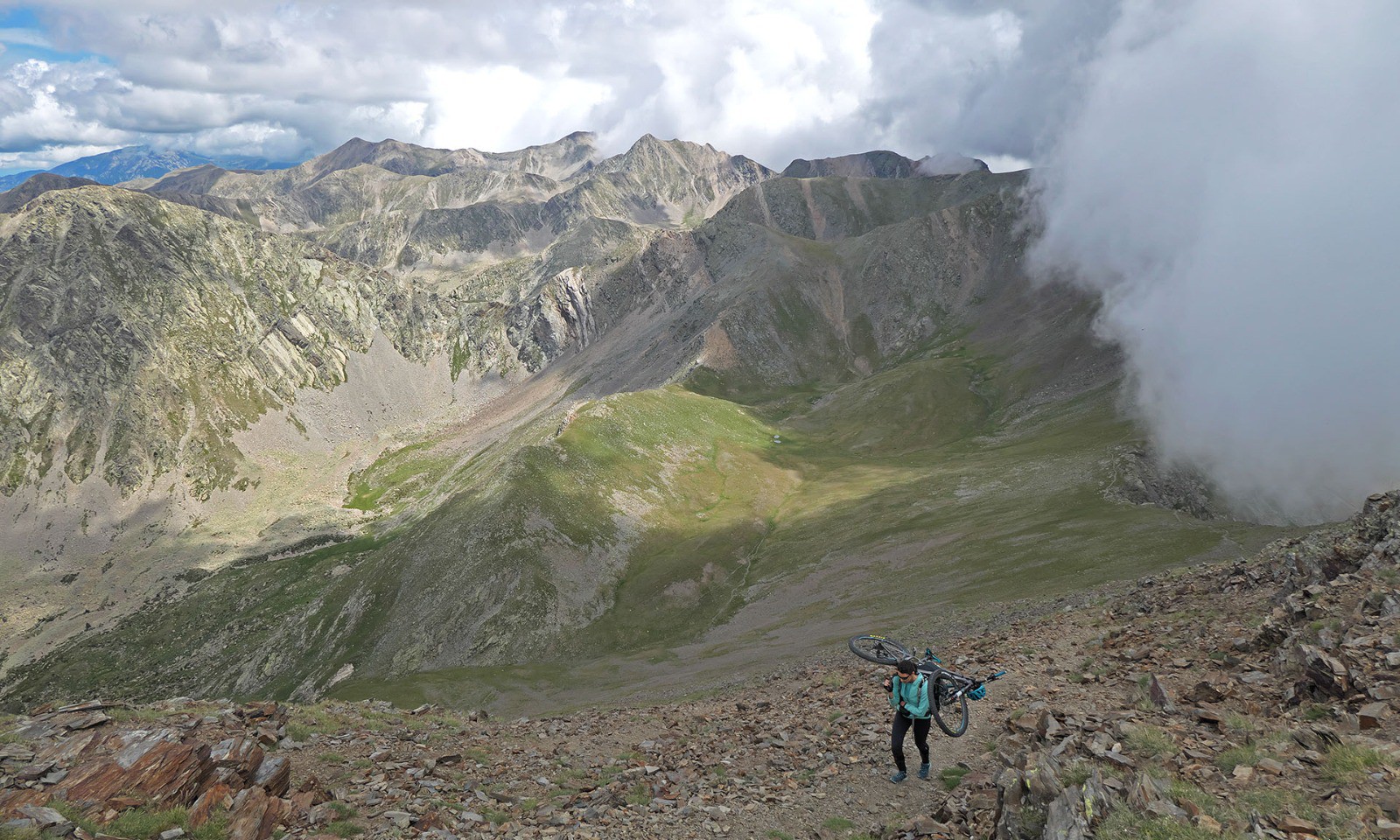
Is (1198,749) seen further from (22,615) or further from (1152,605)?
(22,615)

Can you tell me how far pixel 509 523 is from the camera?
9681 centimetres

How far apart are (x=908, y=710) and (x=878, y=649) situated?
22.6 ft

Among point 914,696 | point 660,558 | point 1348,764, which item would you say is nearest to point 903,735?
point 914,696

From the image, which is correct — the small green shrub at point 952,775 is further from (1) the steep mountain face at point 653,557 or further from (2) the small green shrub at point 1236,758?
(1) the steep mountain face at point 653,557

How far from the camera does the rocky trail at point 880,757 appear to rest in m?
11.7

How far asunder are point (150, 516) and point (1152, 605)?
242m

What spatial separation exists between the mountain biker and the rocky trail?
2.19ft

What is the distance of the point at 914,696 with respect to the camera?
17953mm

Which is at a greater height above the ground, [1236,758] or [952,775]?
[1236,758]

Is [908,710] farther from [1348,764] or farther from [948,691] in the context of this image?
[1348,764]

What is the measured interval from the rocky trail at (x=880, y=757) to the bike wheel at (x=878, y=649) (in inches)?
76.7

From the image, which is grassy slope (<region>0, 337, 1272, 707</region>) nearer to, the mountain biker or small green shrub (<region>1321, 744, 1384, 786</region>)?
the mountain biker

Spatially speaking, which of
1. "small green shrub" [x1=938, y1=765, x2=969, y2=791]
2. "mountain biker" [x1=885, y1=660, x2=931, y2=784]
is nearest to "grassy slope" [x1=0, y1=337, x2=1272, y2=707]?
"small green shrub" [x1=938, y1=765, x2=969, y2=791]

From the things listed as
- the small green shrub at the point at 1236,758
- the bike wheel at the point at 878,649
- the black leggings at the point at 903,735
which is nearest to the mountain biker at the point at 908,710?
the black leggings at the point at 903,735
